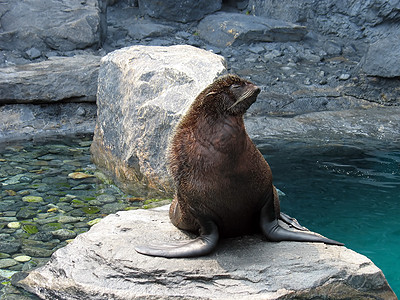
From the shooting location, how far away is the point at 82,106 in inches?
349

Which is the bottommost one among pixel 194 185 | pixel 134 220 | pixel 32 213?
pixel 32 213

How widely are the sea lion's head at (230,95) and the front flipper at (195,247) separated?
2.35 feet

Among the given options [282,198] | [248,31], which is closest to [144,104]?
[282,198]

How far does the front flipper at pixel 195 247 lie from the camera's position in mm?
3609

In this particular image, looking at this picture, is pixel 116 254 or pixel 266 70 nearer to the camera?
pixel 116 254

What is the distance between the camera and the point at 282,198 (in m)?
6.27

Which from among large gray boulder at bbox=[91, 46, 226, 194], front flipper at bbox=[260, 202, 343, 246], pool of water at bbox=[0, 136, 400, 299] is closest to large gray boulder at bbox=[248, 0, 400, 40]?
pool of water at bbox=[0, 136, 400, 299]

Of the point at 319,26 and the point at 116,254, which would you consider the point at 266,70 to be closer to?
the point at 319,26

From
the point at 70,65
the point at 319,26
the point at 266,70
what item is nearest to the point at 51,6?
the point at 70,65

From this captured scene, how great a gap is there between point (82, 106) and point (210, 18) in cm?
445


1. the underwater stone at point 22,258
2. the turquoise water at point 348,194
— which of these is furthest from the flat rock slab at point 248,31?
the underwater stone at point 22,258

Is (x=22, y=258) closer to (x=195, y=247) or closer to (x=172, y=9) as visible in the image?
(x=195, y=247)

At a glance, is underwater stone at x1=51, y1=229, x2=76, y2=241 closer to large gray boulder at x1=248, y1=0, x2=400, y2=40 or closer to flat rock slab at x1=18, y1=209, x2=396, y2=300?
flat rock slab at x1=18, y1=209, x2=396, y2=300

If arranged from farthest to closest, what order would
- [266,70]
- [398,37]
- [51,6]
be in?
[51,6]
[266,70]
[398,37]
